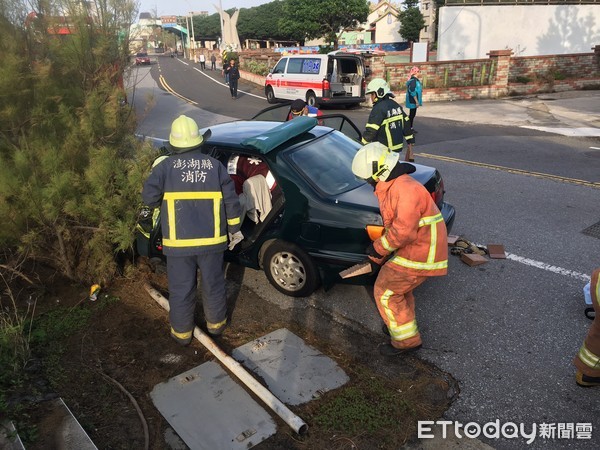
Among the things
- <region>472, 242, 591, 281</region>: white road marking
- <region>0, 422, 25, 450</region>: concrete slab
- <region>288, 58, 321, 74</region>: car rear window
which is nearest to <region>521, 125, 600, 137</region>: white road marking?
<region>288, 58, 321, 74</region>: car rear window

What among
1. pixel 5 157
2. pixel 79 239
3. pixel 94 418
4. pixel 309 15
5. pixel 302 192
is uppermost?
pixel 309 15

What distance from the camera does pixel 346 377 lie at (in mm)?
3418

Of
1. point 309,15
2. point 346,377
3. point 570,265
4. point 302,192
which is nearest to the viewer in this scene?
point 346,377

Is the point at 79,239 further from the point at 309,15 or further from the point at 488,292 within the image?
the point at 309,15

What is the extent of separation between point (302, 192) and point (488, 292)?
204 centimetres

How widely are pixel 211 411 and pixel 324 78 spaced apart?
1557 centimetres

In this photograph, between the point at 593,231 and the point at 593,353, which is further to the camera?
the point at 593,231

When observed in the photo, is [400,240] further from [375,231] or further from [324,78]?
[324,78]

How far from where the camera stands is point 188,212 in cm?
361

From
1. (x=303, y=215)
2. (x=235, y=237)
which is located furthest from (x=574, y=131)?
(x=235, y=237)

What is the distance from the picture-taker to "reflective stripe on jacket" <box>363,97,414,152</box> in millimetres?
6586

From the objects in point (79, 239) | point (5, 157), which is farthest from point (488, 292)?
point (5, 157)

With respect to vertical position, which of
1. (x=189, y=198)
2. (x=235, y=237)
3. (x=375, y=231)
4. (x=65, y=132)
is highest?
(x=65, y=132)

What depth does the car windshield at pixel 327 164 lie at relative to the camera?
14.3 feet
